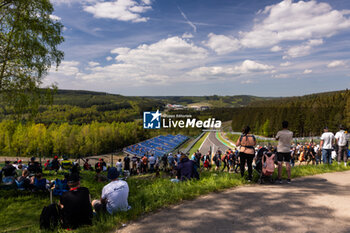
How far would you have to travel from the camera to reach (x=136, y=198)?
4.80 meters

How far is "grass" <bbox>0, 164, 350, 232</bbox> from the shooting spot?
12.9ft

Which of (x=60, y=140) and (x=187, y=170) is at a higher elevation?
(x=187, y=170)

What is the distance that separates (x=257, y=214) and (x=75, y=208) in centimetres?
343

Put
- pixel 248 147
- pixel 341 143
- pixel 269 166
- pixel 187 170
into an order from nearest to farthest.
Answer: pixel 269 166 < pixel 248 147 < pixel 187 170 < pixel 341 143

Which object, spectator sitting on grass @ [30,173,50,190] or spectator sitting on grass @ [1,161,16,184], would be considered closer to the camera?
spectator sitting on grass @ [30,173,50,190]

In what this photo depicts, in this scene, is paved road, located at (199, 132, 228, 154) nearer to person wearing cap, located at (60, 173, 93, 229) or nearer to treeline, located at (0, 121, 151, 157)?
treeline, located at (0, 121, 151, 157)

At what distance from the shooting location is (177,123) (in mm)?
116000

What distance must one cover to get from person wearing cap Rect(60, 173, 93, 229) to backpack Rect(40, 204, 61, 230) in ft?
0.73

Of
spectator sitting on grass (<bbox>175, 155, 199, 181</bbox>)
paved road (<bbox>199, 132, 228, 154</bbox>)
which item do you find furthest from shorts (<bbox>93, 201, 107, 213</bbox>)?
paved road (<bbox>199, 132, 228, 154</bbox>)

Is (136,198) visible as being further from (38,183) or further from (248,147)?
(38,183)

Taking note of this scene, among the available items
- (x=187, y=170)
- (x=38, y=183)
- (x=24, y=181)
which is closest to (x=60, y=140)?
(x=24, y=181)

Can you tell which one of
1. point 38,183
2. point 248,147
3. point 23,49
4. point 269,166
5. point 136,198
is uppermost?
point 23,49

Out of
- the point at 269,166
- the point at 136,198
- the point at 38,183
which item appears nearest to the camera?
the point at 136,198

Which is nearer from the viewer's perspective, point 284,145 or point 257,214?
point 257,214
